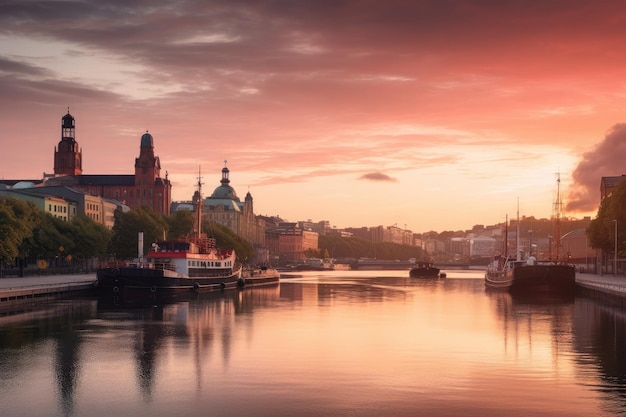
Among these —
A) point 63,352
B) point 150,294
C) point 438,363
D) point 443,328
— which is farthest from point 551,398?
point 150,294

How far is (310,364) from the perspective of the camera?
49.4 metres

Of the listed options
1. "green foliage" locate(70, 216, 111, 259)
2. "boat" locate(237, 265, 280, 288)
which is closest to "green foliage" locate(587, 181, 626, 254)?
"boat" locate(237, 265, 280, 288)

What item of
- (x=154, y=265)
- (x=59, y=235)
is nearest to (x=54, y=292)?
(x=154, y=265)

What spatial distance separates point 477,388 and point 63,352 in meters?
24.8

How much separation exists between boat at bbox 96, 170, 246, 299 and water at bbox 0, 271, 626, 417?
24.8 m

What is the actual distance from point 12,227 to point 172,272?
82.1 feet

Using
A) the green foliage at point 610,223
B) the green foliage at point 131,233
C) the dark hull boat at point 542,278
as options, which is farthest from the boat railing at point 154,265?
the green foliage at point 610,223

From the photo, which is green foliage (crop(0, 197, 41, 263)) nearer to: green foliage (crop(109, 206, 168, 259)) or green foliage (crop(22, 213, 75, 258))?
green foliage (crop(22, 213, 75, 258))

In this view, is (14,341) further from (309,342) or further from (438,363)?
(438,363)

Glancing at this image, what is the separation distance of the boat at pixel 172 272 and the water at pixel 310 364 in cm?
2478

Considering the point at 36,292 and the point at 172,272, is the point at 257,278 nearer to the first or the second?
the point at 172,272

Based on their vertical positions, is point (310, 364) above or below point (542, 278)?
below

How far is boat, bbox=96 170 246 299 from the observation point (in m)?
113

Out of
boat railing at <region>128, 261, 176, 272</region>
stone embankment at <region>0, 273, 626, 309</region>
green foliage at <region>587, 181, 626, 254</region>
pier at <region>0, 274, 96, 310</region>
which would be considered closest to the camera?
pier at <region>0, 274, 96, 310</region>
